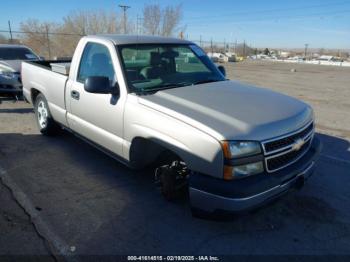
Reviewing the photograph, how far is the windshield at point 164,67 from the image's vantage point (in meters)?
3.73

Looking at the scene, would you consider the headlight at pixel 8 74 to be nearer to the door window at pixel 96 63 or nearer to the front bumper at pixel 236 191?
the door window at pixel 96 63

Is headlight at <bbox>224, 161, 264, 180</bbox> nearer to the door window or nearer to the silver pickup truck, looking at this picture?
the silver pickup truck

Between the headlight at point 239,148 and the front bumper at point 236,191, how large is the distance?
0.74 feet

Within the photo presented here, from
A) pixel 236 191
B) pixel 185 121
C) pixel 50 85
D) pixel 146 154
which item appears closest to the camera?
pixel 236 191

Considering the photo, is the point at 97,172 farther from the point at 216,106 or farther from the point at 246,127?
the point at 246,127

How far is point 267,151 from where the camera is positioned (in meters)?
2.72

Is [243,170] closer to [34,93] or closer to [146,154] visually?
[146,154]

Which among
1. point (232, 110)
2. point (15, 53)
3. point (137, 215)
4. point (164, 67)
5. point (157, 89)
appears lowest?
point (137, 215)

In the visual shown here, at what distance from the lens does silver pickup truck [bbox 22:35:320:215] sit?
2650 millimetres

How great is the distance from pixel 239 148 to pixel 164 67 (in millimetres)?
1871

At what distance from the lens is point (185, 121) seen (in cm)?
284

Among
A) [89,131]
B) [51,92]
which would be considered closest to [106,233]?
[89,131]

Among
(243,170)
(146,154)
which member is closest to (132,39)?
(146,154)

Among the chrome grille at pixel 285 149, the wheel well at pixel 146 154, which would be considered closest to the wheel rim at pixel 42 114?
the wheel well at pixel 146 154
